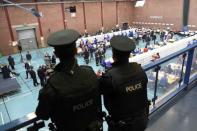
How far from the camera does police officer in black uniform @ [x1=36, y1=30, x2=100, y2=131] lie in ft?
7.00

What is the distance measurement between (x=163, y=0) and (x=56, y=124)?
42288 mm

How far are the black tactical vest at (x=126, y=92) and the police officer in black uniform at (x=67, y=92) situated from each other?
0.36 m

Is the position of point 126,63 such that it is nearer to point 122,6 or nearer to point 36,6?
point 36,6

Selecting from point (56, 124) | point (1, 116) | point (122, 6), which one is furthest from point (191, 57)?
point (122, 6)

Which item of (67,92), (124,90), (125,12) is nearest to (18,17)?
(125,12)

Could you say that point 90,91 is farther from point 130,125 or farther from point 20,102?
point 20,102

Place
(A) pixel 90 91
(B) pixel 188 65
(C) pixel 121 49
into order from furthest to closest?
(B) pixel 188 65
(C) pixel 121 49
(A) pixel 90 91

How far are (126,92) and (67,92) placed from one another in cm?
90

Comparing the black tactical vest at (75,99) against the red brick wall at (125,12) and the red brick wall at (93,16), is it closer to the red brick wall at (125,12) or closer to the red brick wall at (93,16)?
the red brick wall at (93,16)

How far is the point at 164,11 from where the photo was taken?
3994 cm

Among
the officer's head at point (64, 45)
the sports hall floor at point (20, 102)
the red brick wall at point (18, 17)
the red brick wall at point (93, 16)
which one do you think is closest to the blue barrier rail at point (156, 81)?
the officer's head at point (64, 45)

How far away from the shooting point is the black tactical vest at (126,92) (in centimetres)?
259

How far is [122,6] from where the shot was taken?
143 feet

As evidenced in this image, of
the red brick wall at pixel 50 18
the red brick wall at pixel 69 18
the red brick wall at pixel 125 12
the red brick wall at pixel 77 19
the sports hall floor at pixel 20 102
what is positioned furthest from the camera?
the red brick wall at pixel 125 12
